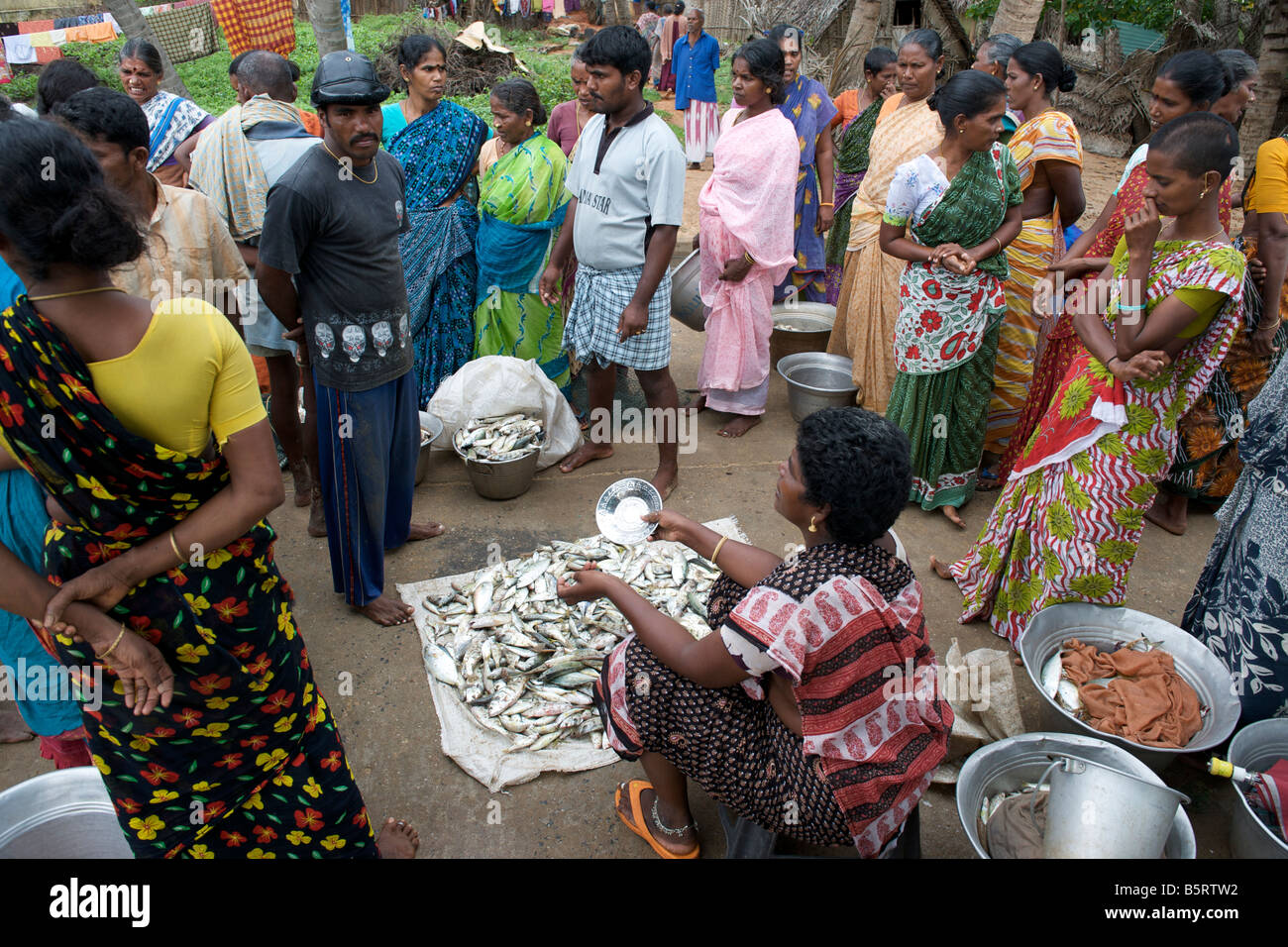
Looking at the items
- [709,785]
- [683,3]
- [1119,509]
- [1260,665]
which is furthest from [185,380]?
[683,3]

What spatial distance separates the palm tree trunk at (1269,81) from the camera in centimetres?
836

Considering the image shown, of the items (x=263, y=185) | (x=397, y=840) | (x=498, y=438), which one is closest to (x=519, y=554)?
(x=498, y=438)

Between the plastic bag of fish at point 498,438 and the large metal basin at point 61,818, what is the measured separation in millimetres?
2179

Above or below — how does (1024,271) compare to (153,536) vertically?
below

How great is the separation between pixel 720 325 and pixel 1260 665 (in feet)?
10.0

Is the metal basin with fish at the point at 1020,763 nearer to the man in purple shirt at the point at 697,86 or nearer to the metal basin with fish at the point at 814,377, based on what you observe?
the metal basin with fish at the point at 814,377

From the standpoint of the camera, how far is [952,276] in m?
3.78

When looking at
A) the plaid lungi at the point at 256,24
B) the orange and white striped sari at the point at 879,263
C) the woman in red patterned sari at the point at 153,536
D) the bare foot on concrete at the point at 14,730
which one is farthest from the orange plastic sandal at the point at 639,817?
the plaid lungi at the point at 256,24

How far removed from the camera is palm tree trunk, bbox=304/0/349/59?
18.8ft

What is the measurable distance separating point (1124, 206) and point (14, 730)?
4.81 m

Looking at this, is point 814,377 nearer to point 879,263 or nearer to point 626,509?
point 879,263

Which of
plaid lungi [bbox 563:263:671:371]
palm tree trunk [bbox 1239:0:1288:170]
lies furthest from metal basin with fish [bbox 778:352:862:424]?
palm tree trunk [bbox 1239:0:1288:170]

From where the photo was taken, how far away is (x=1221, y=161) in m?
2.62

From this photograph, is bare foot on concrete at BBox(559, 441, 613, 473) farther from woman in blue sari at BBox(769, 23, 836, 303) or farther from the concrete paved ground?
woman in blue sari at BBox(769, 23, 836, 303)
